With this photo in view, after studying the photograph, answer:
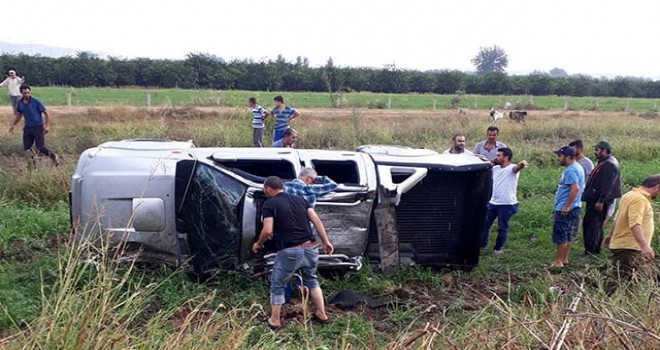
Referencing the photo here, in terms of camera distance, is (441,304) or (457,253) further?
(457,253)

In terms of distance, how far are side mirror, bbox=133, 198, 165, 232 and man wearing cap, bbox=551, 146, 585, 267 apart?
14.1ft

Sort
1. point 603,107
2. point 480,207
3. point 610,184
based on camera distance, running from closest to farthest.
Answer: point 480,207 → point 610,184 → point 603,107

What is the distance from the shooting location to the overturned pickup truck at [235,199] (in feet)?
19.3

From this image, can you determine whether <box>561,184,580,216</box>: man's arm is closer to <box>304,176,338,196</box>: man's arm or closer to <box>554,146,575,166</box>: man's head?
<box>554,146,575,166</box>: man's head

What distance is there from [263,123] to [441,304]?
8.31 metres

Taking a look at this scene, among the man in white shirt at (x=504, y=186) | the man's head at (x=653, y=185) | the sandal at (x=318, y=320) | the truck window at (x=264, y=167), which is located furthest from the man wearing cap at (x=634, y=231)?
the truck window at (x=264, y=167)

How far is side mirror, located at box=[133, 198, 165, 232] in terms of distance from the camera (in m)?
5.94

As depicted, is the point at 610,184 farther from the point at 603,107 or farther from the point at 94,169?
the point at 603,107

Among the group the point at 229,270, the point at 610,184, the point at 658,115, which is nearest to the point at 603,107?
the point at 658,115

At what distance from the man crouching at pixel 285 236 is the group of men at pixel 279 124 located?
11.5ft

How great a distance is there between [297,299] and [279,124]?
6359mm

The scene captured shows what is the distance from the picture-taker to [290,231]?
208 inches

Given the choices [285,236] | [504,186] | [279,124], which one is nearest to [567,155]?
[504,186]

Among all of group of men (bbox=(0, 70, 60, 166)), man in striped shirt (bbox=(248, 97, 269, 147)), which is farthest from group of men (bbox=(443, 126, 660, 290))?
group of men (bbox=(0, 70, 60, 166))
